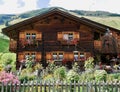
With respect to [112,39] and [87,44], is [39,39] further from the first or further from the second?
[112,39]

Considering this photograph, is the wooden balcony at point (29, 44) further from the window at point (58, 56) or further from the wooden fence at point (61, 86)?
the wooden fence at point (61, 86)

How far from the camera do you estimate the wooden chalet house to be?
39281 millimetres

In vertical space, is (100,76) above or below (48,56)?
above

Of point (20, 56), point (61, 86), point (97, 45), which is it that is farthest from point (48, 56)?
point (61, 86)

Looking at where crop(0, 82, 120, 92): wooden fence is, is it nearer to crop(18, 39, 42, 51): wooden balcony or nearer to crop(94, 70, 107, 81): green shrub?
crop(94, 70, 107, 81): green shrub

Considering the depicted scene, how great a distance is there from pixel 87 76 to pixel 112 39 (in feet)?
74.0

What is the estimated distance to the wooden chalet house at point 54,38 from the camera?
39.3m

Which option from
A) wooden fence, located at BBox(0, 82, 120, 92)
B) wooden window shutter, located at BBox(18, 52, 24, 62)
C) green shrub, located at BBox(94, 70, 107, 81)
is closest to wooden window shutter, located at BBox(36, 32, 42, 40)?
wooden window shutter, located at BBox(18, 52, 24, 62)

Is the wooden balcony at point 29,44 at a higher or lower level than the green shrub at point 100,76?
lower

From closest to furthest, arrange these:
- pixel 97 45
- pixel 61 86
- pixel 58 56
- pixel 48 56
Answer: pixel 61 86, pixel 58 56, pixel 48 56, pixel 97 45

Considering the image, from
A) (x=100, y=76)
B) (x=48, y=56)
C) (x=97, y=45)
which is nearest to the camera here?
(x=100, y=76)

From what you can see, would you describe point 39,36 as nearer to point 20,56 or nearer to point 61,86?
point 20,56

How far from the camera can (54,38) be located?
39.9 metres

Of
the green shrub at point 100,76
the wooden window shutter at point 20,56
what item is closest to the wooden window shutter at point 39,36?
the wooden window shutter at point 20,56
